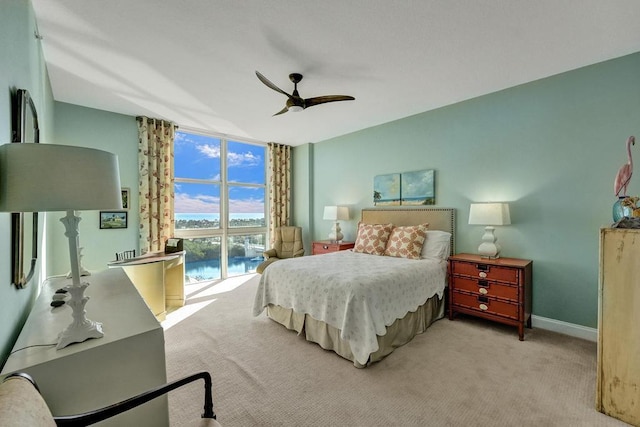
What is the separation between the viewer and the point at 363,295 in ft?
7.75

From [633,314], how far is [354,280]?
1797mm

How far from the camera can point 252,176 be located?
577 cm

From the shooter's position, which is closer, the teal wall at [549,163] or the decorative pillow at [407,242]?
the teal wall at [549,163]

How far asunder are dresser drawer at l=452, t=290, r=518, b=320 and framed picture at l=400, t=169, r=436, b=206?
135 cm

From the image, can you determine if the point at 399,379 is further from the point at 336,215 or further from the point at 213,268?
the point at 213,268

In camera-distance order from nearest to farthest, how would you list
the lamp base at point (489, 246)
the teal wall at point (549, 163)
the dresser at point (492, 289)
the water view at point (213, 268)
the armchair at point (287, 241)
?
the teal wall at point (549, 163), the dresser at point (492, 289), the lamp base at point (489, 246), the water view at point (213, 268), the armchair at point (287, 241)

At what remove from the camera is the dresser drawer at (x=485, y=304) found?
111 inches

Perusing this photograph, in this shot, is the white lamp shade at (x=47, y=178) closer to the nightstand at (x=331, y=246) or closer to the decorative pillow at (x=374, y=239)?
the decorative pillow at (x=374, y=239)

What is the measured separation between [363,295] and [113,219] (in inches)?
148

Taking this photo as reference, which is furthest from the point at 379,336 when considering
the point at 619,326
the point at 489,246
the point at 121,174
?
the point at 121,174

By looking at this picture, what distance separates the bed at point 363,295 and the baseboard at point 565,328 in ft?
3.22

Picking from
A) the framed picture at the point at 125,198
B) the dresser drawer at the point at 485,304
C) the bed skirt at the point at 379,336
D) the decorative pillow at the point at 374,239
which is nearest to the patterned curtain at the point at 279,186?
the decorative pillow at the point at 374,239

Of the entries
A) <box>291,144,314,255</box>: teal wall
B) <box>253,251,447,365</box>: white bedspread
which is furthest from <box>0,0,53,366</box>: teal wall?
<box>291,144,314,255</box>: teal wall

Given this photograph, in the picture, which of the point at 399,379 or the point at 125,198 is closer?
the point at 399,379
